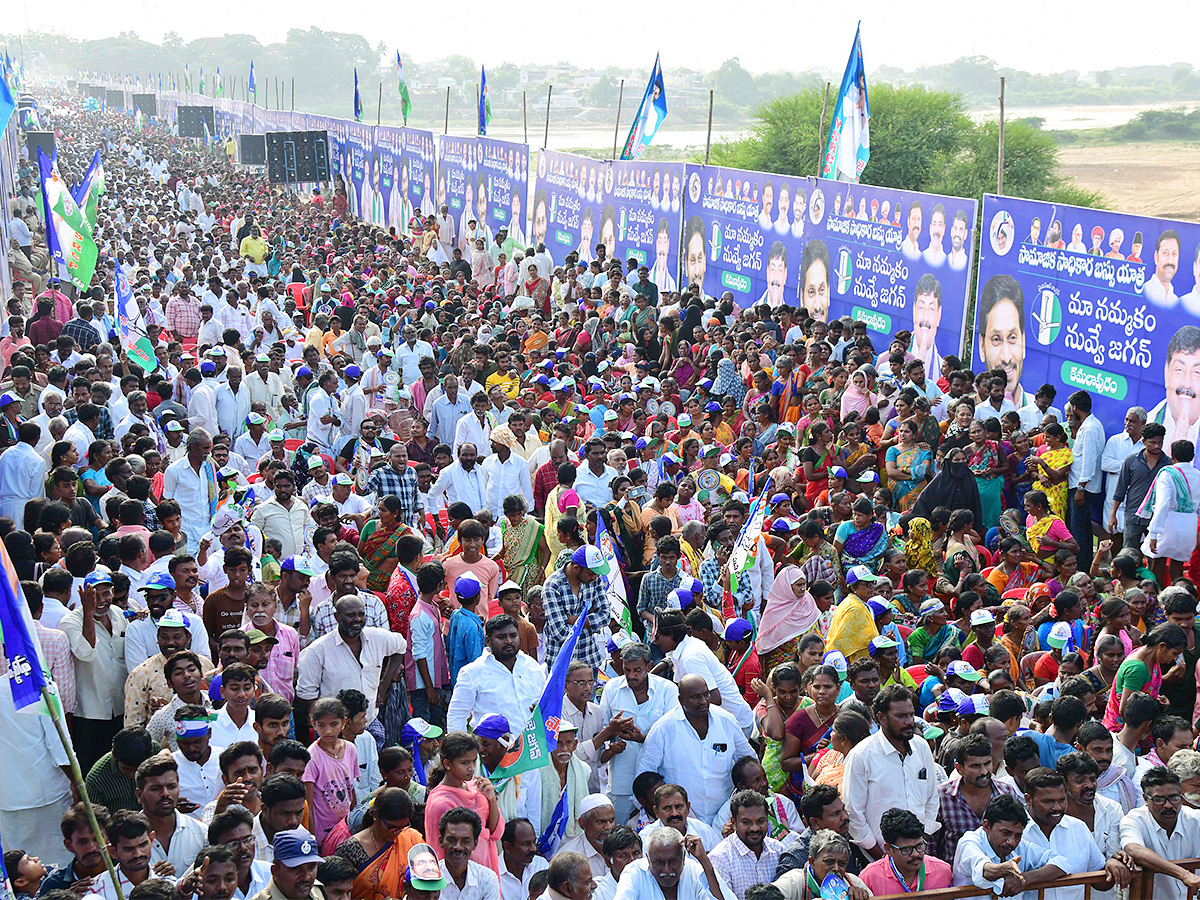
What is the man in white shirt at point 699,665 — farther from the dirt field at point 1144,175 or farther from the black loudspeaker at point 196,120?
the black loudspeaker at point 196,120

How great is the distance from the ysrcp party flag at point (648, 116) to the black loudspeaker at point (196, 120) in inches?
1838

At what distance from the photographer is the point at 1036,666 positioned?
22.0ft

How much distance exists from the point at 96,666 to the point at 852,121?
43.2ft

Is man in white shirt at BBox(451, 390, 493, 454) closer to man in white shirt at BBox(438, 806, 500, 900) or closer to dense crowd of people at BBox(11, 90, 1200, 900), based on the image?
dense crowd of people at BBox(11, 90, 1200, 900)

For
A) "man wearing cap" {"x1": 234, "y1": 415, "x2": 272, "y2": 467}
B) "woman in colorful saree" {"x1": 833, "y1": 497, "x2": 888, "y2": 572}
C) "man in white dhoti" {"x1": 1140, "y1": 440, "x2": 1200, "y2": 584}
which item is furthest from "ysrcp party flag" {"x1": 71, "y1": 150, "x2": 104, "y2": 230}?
"man in white dhoti" {"x1": 1140, "y1": 440, "x2": 1200, "y2": 584}

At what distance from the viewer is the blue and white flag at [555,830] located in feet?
18.0

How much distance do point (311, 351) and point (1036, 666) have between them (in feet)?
27.1

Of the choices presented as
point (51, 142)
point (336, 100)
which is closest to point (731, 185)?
point (51, 142)

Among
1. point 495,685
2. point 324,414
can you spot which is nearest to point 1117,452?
point 495,685

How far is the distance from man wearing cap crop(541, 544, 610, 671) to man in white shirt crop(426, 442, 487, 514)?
2.06m

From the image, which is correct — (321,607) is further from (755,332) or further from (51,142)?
(51,142)

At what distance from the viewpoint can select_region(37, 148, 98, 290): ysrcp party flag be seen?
45.5 ft

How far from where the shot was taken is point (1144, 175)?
65.5 metres

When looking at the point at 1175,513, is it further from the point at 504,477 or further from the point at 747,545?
the point at 504,477
